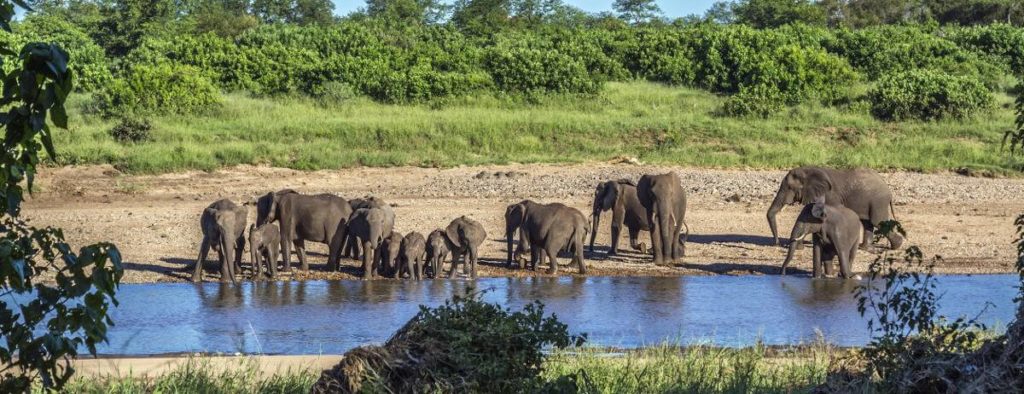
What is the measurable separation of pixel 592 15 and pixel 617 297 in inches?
1719

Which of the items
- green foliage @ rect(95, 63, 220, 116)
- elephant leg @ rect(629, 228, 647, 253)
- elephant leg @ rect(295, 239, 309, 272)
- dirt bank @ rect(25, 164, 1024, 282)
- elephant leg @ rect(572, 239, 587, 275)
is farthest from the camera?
green foliage @ rect(95, 63, 220, 116)

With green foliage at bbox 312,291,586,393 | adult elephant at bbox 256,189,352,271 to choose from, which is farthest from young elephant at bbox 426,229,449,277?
green foliage at bbox 312,291,586,393

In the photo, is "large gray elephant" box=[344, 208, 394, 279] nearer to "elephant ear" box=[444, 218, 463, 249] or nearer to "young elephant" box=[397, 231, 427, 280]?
"young elephant" box=[397, 231, 427, 280]

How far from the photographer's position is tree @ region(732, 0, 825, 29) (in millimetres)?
→ 47500

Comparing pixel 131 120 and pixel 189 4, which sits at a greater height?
pixel 189 4

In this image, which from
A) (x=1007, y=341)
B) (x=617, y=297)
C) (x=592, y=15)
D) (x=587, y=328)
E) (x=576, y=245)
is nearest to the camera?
(x=1007, y=341)

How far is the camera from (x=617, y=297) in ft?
47.8

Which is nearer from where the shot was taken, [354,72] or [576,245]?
[576,245]

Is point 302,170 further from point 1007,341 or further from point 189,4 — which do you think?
point 189,4

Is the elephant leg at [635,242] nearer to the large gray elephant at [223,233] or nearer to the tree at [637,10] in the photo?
the large gray elephant at [223,233]

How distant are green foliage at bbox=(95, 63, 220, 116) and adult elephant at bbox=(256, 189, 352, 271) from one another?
10.1 m

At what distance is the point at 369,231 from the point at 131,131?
993cm

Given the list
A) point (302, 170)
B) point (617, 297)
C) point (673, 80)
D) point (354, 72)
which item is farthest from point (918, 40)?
point (617, 297)

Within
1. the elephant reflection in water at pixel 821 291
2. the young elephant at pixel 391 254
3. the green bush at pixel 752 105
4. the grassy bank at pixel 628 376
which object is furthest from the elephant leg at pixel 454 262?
the green bush at pixel 752 105
